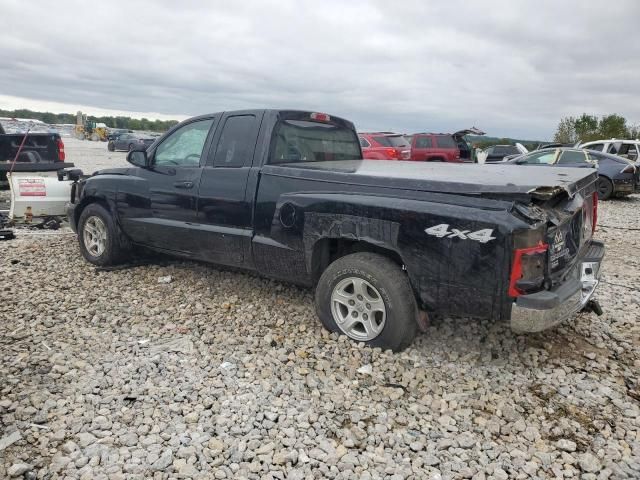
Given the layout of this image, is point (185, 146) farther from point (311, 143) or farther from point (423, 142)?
point (423, 142)

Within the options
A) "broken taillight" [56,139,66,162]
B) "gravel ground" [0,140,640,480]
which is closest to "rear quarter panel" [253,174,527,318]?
"gravel ground" [0,140,640,480]

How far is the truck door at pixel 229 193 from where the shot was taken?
4.47 metres

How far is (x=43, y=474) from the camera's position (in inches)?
99.7

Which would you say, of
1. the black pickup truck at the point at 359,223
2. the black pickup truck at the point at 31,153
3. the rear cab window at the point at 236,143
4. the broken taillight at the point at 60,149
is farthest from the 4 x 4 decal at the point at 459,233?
the broken taillight at the point at 60,149

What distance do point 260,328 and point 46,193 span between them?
5.07 m

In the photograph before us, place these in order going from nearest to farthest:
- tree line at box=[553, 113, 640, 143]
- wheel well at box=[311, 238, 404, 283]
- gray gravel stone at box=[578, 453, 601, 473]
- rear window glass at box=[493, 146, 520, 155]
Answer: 1. gray gravel stone at box=[578, 453, 601, 473]
2. wheel well at box=[311, 238, 404, 283]
3. rear window glass at box=[493, 146, 520, 155]
4. tree line at box=[553, 113, 640, 143]

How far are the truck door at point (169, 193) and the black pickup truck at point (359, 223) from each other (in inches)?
0.6

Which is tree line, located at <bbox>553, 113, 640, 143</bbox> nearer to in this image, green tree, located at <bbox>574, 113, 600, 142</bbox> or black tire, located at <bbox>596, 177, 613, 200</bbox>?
green tree, located at <bbox>574, 113, 600, 142</bbox>

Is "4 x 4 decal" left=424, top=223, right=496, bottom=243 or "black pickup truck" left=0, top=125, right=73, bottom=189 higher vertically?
"black pickup truck" left=0, top=125, right=73, bottom=189

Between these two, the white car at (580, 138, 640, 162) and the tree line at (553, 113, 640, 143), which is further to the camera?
the tree line at (553, 113, 640, 143)

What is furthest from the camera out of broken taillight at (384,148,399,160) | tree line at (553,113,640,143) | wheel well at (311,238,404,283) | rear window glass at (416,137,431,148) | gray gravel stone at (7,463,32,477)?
tree line at (553,113,640,143)

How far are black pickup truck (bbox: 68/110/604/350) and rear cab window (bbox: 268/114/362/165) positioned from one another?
15 millimetres

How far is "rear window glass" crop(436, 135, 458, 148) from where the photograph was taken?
18688mm

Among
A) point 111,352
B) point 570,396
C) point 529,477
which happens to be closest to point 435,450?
point 529,477
